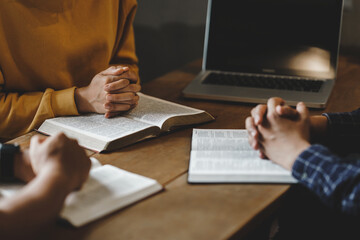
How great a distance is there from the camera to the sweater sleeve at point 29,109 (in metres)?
1.11

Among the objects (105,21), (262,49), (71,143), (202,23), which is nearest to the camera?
(71,143)

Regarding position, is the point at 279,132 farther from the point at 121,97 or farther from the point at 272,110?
the point at 121,97

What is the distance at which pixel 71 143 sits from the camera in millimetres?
752

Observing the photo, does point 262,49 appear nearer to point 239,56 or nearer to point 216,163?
point 239,56

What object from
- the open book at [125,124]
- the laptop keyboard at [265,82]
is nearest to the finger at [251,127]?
the open book at [125,124]

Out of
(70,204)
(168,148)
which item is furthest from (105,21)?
(70,204)

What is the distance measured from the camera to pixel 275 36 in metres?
1.48

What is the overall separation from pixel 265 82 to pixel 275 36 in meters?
0.20

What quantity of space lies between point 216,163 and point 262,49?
0.77 meters

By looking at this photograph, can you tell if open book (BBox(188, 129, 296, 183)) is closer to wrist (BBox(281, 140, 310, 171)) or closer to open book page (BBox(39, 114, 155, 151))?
wrist (BBox(281, 140, 310, 171))

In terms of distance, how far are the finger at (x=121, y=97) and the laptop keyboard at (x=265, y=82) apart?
0.37m

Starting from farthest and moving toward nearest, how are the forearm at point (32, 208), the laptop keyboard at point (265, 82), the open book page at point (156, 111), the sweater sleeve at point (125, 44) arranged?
the sweater sleeve at point (125, 44) < the laptop keyboard at point (265, 82) < the open book page at point (156, 111) < the forearm at point (32, 208)

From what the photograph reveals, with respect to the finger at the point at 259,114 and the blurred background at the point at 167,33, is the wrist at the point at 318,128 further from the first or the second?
the blurred background at the point at 167,33

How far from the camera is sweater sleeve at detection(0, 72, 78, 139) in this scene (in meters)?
1.11
